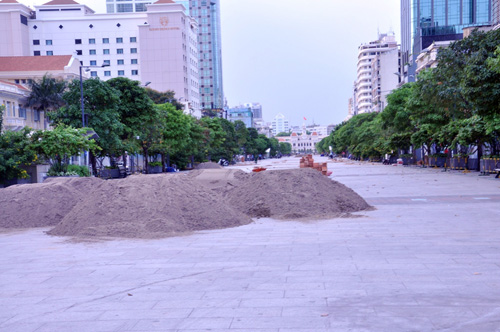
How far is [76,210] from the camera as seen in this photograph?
13734 mm

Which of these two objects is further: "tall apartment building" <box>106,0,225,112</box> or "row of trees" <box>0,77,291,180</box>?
"tall apartment building" <box>106,0,225,112</box>

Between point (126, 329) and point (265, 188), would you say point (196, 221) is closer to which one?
point (265, 188)

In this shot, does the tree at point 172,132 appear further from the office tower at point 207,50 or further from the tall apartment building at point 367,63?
the tall apartment building at point 367,63

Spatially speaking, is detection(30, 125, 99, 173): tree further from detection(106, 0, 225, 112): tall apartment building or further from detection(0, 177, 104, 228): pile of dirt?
detection(106, 0, 225, 112): tall apartment building

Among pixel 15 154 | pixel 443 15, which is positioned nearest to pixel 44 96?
pixel 15 154

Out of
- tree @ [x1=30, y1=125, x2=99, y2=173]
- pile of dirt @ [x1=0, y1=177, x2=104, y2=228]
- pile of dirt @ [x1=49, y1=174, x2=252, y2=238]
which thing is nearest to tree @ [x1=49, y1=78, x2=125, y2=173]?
tree @ [x1=30, y1=125, x2=99, y2=173]

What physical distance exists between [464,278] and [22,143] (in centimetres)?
2664

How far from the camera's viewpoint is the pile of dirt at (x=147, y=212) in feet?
41.8

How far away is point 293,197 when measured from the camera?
15859 mm

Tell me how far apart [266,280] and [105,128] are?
33.2 meters

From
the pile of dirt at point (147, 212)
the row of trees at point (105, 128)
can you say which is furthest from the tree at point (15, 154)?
the pile of dirt at point (147, 212)

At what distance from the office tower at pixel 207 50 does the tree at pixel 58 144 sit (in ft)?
442

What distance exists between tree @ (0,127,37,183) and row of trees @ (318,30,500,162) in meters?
22.5

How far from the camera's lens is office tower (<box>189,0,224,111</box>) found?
166 metres
